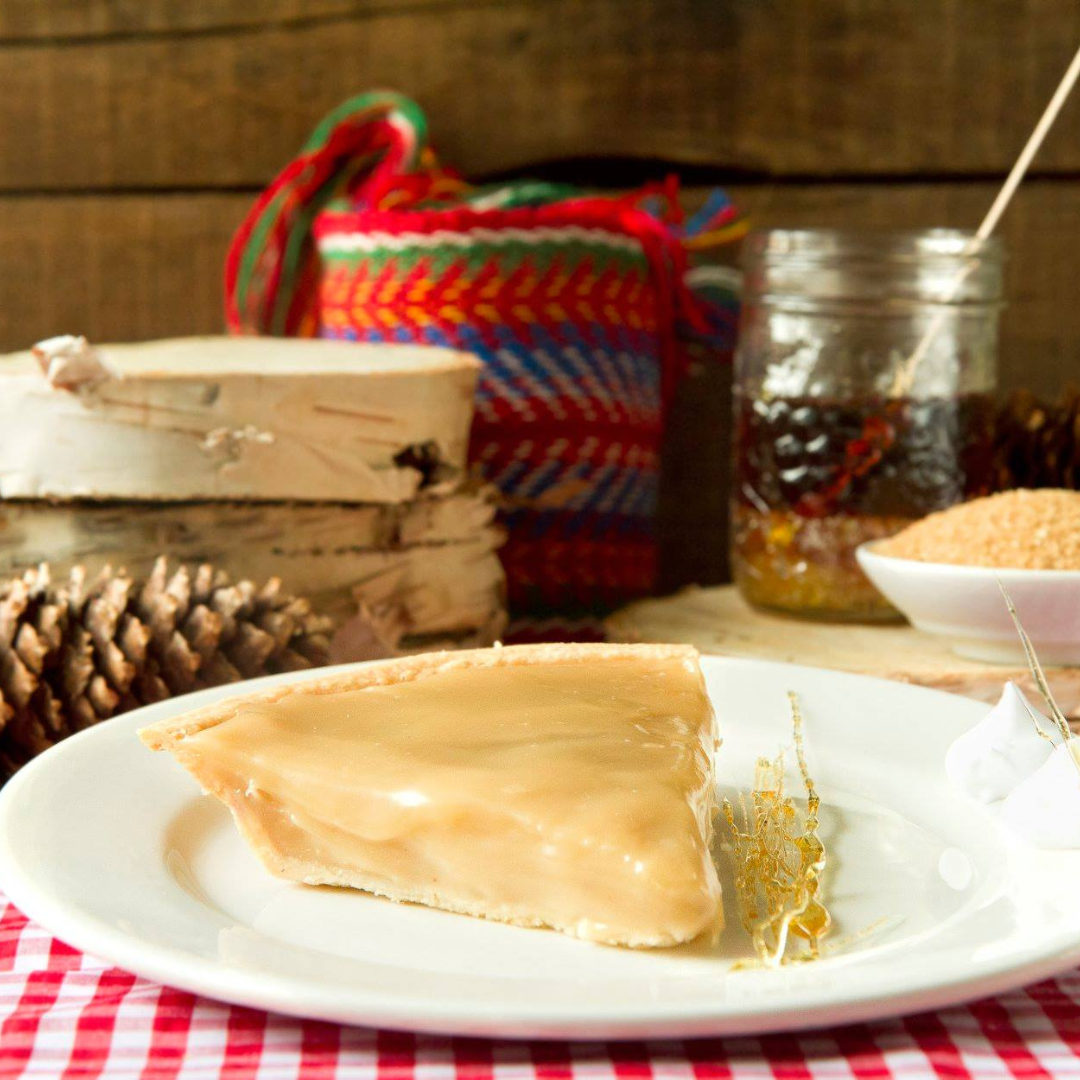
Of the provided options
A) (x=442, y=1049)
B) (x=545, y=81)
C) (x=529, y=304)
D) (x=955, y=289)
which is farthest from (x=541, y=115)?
(x=442, y=1049)

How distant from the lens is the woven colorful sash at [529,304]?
45.1 inches

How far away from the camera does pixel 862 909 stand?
574mm

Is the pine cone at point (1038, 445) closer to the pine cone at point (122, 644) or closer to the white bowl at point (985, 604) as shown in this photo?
the white bowl at point (985, 604)

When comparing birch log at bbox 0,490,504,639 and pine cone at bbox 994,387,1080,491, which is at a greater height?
pine cone at bbox 994,387,1080,491

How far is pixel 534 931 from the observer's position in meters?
0.57

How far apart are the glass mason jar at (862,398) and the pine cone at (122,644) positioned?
41cm

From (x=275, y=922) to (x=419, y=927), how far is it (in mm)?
59

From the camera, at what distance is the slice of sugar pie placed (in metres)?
0.55

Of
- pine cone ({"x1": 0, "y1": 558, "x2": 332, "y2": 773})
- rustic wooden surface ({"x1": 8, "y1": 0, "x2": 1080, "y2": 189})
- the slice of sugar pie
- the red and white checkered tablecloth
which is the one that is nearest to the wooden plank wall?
rustic wooden surface ({"x1": 8, "y1": 0, "x2": 1080, "y2": 189})

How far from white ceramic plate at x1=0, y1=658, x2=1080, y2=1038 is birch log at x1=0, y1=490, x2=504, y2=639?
25 centimetres

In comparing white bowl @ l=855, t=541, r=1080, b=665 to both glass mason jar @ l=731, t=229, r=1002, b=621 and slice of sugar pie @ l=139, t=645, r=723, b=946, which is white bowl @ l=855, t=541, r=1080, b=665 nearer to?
glass mason jar @ l=731, t=229, r=1002, b=621

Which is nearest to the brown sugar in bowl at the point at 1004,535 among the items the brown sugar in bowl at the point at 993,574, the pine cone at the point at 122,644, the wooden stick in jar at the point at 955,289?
the brown sugar in bowl at the point at 993,574

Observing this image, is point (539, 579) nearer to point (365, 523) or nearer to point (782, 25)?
point (365, 523)

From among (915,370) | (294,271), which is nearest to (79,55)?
(294,271)
